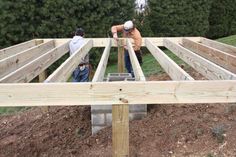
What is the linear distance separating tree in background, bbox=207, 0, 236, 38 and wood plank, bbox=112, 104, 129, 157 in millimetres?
11981

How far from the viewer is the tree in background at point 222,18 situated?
14789 millimetres

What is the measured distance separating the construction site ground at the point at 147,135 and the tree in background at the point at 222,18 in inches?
387

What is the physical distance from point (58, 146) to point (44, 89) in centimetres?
214

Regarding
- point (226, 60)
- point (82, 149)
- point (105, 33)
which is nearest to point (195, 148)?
point (226, 60)

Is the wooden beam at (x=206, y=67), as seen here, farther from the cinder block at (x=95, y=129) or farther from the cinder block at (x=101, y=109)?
the cinder block at (x=95, y=129)

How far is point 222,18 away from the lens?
1496 centimetres

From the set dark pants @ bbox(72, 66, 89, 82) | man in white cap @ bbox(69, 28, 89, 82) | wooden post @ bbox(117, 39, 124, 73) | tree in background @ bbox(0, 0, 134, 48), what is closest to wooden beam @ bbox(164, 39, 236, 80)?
wooden post @ bbox(117, 39, 124, 73)

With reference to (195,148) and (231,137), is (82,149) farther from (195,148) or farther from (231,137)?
(231,137)

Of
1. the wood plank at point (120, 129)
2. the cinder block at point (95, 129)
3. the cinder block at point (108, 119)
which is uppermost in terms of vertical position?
the wood plank at point (120, 129)

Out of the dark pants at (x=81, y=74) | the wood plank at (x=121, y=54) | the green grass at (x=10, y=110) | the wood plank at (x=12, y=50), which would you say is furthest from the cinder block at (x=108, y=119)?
the green grass at (x=10, y=110)

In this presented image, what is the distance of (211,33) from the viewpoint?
15188 mm

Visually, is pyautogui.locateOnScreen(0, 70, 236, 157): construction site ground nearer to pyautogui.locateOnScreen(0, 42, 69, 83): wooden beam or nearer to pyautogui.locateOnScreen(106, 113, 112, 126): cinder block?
pyautogui.locateOnScreen(106, 113, 112, 126): cinder block

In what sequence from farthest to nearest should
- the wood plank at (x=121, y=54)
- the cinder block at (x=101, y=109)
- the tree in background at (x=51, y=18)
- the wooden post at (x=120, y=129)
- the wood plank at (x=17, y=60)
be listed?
the tree in background at (x=51, y=18)
the wood plank at (x=121, y=54)
the cinder block at (x=101, y=109)
the wood plank at (x=17, y=60)
the wooden post at (x=120, y=129)

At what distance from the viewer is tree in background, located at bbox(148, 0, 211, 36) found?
41.8 feet
